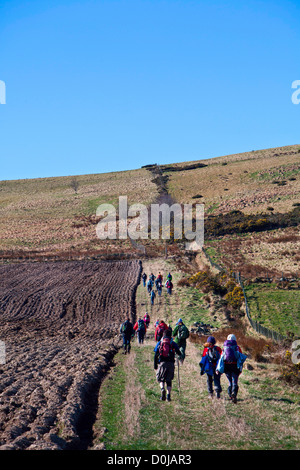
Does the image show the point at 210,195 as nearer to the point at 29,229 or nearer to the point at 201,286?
the point at 29,229

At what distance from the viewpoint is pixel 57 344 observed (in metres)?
20.2

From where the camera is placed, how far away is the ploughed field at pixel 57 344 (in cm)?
970

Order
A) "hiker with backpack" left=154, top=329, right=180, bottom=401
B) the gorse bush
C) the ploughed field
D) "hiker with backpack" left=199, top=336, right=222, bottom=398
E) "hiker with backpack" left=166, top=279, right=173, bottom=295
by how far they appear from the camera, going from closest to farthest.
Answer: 1. the ploughed field
2. "hiker with backpack" left=154, top=329, right=180, bottom=401
3. "hiker with backpack" left=199, top=336, right=222, bottom=398
4. "hiker with backpack" left=166, top=279, right=173, bottom=295
5. the gorse bush

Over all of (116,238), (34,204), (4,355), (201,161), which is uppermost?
(201,161)

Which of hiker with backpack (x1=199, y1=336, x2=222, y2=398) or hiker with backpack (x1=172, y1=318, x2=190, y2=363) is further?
hiker with backpack (x1=172, y1=318, x2=190, y2=363)

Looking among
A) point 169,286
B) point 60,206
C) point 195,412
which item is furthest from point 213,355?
point 60,206

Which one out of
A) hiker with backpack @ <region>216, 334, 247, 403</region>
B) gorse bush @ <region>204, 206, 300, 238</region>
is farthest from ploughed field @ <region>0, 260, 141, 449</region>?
gorse bush @ <region>204, 206, 300, 238</region>

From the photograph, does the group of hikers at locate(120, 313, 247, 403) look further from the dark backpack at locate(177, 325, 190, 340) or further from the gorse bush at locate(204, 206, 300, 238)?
the gorse bush at locate(204, 206, 300, 238)

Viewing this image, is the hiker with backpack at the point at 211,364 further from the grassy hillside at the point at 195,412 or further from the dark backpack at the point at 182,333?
the dark backpack at the point at 182,333

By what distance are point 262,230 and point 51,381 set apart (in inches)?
1995

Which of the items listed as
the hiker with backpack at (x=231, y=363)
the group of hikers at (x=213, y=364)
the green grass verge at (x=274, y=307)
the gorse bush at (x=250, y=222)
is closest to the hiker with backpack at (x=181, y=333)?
the group of hikers at (x=213, y=364)

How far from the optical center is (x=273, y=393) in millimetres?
11992

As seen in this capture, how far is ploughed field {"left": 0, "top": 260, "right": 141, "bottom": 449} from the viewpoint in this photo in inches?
382
